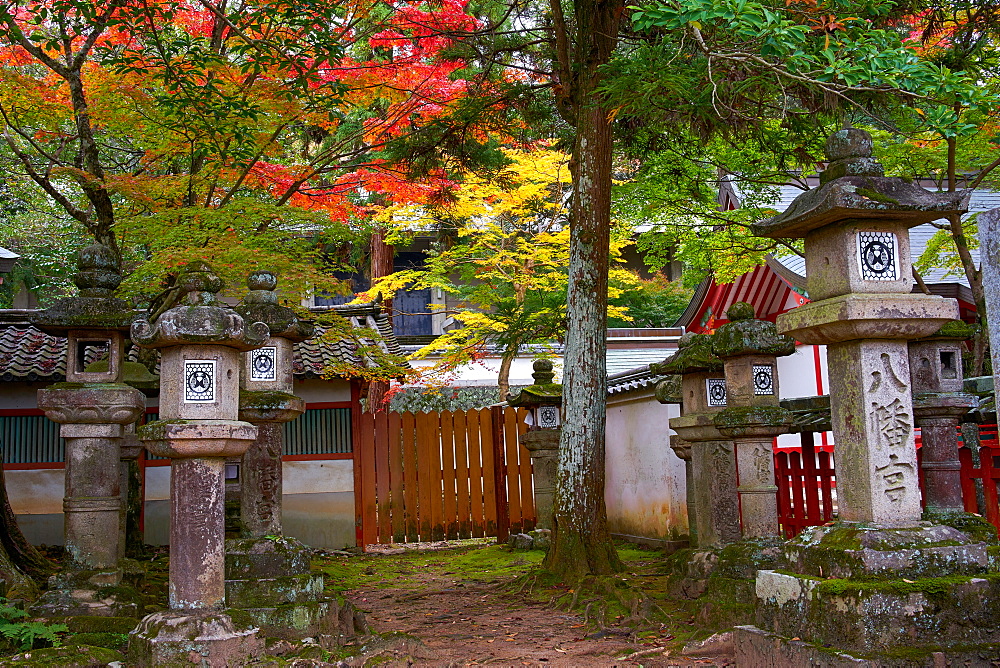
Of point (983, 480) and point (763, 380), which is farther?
point (763, 380)

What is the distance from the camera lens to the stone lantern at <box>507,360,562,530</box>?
11.7m

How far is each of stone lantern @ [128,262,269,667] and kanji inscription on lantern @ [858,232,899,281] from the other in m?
4.03

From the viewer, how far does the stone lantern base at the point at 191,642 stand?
17.5 ft

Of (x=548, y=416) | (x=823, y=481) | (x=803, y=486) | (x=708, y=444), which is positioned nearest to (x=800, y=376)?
(x=548, y=416)

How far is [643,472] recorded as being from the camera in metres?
12.8

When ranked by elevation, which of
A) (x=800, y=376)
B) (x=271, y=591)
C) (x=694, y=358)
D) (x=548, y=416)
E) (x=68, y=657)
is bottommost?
(x=68, y=657)

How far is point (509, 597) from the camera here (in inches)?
322

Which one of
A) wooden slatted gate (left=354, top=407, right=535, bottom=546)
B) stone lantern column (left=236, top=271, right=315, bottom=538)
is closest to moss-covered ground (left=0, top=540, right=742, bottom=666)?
stone lantern column (left=236, top=271, right=315, bottom=538)

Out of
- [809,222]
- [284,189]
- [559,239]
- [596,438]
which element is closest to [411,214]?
[559,239]

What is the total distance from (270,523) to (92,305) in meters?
2.45

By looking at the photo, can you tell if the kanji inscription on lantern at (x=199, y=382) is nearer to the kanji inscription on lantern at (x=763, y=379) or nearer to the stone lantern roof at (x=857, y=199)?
the stone lantern roof at (x=857, y=199)

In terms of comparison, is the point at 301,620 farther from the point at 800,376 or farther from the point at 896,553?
the point at 800,376

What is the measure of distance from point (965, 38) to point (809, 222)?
19.3 ft

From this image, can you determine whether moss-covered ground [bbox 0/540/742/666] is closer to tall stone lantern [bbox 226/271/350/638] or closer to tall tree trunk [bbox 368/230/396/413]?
tall stone lantern [bbox 226/271/350/638]
